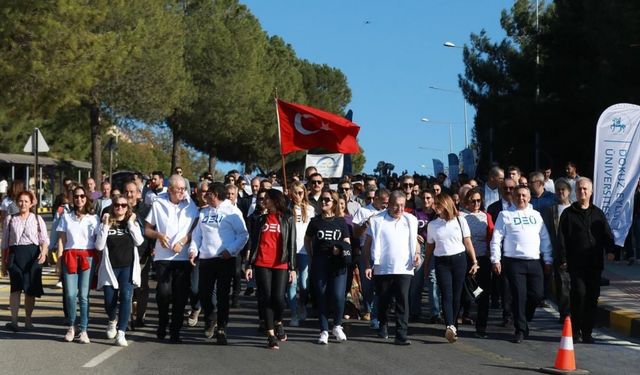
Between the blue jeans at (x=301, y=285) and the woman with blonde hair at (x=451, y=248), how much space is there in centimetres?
191

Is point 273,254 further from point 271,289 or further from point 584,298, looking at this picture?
point 584,298

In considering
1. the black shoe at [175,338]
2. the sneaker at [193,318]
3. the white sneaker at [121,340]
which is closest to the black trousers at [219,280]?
the black shoe at [175,338]

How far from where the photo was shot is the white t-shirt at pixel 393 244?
40.7ft

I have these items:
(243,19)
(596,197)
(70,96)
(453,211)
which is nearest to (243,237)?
(453,211)

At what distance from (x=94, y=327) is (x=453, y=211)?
14.7 feet

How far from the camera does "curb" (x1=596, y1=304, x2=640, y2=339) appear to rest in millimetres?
13297

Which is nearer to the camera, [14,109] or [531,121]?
[14,109]

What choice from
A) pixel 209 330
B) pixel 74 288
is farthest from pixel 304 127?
pixel 74 288

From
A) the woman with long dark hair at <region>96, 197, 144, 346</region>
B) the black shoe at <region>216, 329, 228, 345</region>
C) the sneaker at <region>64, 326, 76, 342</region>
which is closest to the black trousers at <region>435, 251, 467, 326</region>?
the black shoe at <region>216, 329, 228, 345</region>

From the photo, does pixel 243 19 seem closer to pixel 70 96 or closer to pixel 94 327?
pixel 70 96

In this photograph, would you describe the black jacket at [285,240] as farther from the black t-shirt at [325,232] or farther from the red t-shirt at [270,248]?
the black t-shirt at [325,232]

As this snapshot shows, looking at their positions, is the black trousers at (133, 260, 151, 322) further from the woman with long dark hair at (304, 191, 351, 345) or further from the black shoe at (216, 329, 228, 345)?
the woman with long dark hair at (304, 191, 351, 345)

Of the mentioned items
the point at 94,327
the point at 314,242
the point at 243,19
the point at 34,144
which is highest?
the point at 243,19

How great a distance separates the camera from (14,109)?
110 ft
